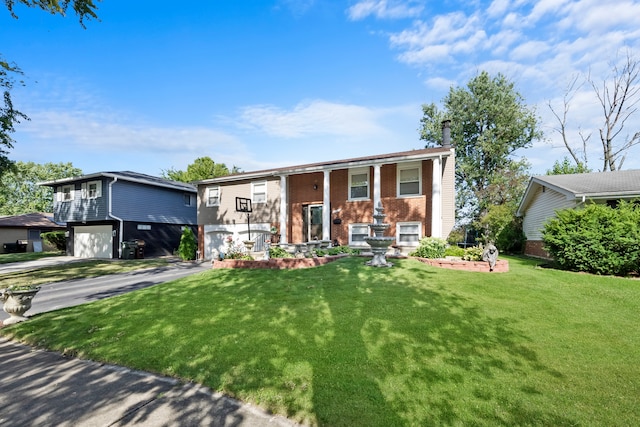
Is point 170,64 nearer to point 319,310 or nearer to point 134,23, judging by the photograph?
point 134,23

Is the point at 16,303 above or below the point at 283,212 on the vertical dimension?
below

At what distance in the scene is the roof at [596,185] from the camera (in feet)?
36.8

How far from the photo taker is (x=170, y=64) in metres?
13.2

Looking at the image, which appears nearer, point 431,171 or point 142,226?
point 431,171

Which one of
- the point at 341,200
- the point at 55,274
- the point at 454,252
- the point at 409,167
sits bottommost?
the point at 55,274

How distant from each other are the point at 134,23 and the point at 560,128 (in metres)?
33.7

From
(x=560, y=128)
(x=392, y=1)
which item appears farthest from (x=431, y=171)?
(x=560, y=128)

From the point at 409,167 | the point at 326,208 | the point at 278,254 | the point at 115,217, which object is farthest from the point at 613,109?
the point at 115,217

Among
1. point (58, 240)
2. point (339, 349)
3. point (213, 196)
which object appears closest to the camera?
point (339, 349)

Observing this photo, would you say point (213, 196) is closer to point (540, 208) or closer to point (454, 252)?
point (454, 252)

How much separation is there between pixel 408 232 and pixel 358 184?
3502 mm

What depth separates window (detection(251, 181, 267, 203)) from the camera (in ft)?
55.8

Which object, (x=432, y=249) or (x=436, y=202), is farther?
(x=436, y=202)

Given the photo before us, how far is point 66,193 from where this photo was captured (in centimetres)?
2186
